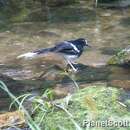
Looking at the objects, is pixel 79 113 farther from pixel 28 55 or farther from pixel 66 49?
pixel 28 55

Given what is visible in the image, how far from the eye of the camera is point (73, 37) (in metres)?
9.77

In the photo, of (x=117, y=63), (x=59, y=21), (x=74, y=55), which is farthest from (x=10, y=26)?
(x=117, y=63)

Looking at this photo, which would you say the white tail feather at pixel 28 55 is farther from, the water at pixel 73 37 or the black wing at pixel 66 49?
the black wing at pixel 66 49

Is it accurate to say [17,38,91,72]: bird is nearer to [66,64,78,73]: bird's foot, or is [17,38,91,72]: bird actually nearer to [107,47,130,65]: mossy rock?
[66,64,78,73]: bird's foot

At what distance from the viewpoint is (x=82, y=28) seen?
10.4 meters

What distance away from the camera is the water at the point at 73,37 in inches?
273

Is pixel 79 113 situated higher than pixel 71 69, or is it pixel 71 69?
pixel 79 113

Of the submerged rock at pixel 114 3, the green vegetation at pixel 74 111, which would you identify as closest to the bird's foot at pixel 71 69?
the green vegetation at pixel 74 111

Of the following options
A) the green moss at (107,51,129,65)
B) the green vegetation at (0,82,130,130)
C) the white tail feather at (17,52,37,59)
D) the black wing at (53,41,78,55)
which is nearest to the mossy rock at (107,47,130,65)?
the green moss at (107,51,129,65)

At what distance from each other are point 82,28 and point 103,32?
1.78 ft

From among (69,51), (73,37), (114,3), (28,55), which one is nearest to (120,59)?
(69,51)

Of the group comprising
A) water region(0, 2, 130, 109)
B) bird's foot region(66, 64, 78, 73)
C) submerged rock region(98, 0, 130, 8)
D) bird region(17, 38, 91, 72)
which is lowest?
submerged rock region(98, 0, 130, 8)

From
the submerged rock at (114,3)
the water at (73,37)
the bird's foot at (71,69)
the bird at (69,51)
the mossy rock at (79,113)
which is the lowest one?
the submerged rock at (114,3)

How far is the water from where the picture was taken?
6926mm
